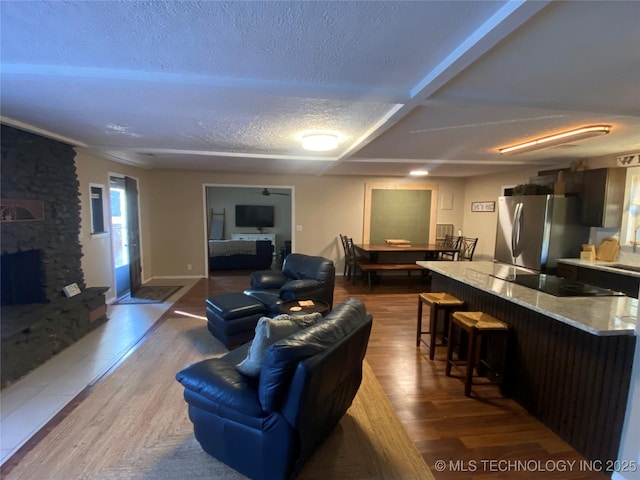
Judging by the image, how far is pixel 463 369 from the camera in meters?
2.97

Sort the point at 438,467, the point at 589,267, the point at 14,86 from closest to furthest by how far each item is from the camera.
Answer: the point at 438,467, the point at 14,86, the point at 589,267

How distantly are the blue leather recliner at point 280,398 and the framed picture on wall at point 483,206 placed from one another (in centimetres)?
550

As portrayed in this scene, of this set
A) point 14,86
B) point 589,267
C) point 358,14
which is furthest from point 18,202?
point 589,267

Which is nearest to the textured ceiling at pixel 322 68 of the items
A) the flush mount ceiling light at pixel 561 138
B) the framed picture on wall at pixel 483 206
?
the flush mount ceiling light at pixel 561 138

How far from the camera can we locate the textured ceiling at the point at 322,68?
1.30 meters

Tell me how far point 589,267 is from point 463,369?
2329 millimetres

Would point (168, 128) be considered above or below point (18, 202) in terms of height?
above

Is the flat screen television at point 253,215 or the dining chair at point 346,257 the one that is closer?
the dining chair at point 346,257

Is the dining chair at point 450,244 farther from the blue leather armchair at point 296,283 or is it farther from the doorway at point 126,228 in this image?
the doorway at point 126,228

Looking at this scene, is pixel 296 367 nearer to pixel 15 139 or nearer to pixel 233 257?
pixel 15 139

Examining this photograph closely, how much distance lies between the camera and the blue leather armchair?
378 cm

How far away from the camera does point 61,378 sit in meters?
2.69

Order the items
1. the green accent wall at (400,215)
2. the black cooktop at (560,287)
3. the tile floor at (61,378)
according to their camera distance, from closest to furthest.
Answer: the tile floor at (61,378), the black cooktop at (560,287), the green accent wall at (400,215)

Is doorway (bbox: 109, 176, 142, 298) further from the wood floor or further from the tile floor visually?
the wood floor
